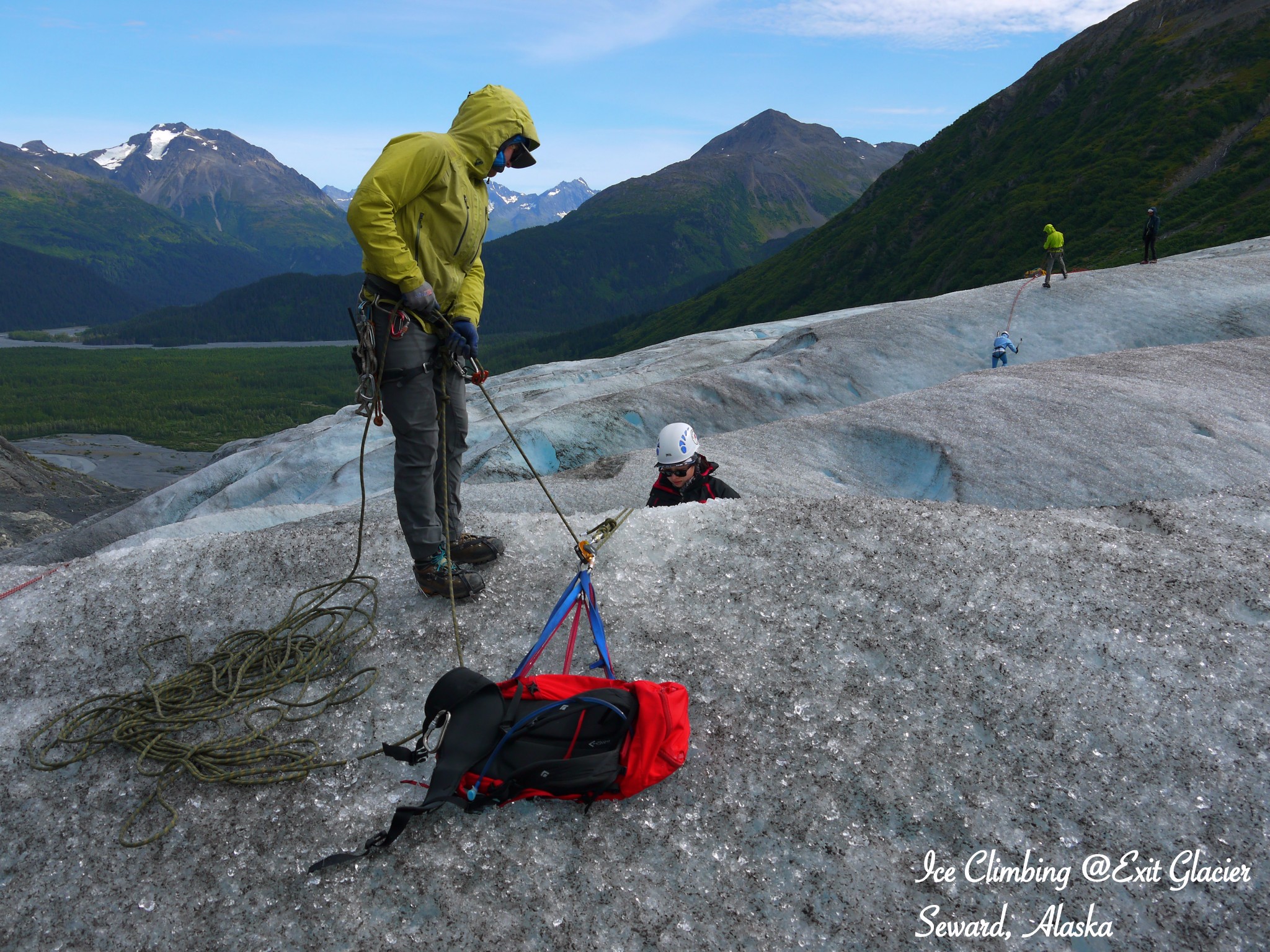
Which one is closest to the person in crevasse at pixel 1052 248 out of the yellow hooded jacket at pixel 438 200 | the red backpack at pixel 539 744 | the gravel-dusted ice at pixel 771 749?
the gravel-dusted ice at pixel 771 749

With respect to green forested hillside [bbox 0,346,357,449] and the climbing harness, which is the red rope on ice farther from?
green forested hillside [bbox 0,346,357,449]

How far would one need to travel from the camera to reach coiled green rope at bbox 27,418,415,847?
4918 millimetres

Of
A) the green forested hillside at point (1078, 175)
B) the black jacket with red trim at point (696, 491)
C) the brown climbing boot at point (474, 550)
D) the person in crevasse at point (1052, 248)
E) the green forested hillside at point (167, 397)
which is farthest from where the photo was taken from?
the green forested hillside at point (167, 397)

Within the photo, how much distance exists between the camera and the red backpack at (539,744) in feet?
14.3

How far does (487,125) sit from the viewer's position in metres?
5.78

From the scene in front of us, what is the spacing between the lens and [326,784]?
479 cm

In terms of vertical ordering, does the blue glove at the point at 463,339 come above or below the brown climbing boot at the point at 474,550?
above

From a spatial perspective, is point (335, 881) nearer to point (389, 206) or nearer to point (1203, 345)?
point (389, 206)

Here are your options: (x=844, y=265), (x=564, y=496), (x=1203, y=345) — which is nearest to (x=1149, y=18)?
(x=844, y=265)

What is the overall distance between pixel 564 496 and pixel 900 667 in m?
8.16

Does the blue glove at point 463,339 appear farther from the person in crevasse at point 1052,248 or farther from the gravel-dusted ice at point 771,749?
the person in crevasse at point 1052,248

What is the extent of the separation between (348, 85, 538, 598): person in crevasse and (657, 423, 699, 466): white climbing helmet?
3280 mm

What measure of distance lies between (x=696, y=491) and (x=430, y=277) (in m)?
4.13

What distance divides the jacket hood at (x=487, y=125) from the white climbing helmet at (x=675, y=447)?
4.08 meters
